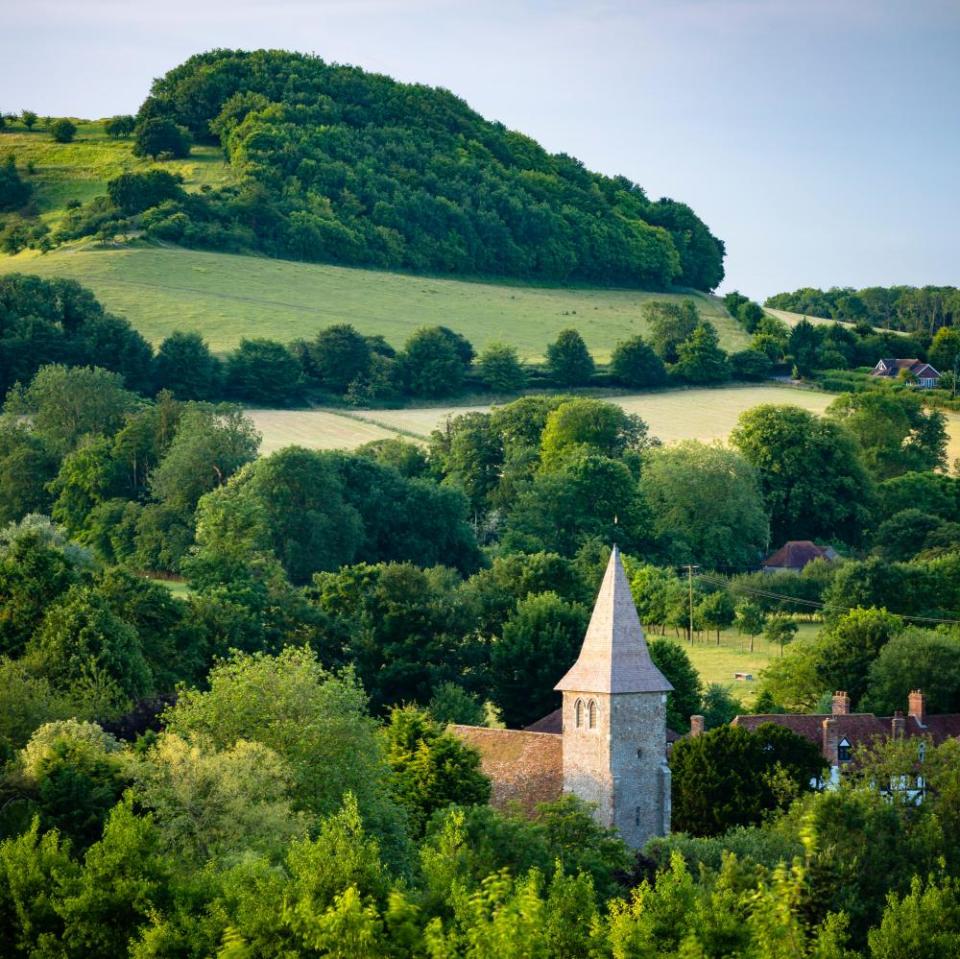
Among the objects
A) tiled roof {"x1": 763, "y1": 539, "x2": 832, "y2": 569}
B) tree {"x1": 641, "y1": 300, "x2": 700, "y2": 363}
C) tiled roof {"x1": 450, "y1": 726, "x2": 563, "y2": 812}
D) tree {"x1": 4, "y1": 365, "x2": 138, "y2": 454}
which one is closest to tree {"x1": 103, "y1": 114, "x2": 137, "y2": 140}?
tree {"x1": 641, "y1": 300, "x2": 700, "y2": 363}

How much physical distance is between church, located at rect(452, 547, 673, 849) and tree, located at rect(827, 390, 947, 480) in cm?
6885

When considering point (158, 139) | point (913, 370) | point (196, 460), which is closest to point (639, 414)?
point (913, 370)

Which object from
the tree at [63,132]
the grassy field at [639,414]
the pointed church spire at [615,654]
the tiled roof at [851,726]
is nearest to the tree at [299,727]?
the pointed church spire at [615,654]

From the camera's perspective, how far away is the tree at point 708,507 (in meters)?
106

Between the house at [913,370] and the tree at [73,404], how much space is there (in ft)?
206

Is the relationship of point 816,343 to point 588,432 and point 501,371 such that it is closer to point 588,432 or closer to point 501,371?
point 501,371

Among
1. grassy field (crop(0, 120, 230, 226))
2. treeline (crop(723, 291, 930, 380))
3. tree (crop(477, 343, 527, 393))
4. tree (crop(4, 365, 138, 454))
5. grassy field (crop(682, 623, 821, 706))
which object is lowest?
grassy field (crop(682, 623, 821, 706))

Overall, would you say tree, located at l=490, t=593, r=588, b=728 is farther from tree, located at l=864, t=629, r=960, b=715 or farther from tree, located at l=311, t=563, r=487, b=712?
tree, located at l=864, t=629, r=960, b=715

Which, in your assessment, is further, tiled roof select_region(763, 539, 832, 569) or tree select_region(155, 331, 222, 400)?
tree select_region(155, 331, 222, 400)

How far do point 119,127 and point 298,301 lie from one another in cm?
4430

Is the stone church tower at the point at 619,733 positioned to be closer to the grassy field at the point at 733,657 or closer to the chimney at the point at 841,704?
the chimney at the point at 841,704

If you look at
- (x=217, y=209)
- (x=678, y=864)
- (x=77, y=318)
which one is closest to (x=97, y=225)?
(x=217, y=209)

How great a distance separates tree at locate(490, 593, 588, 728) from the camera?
7238 cm

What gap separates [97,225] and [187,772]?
10754 cm
